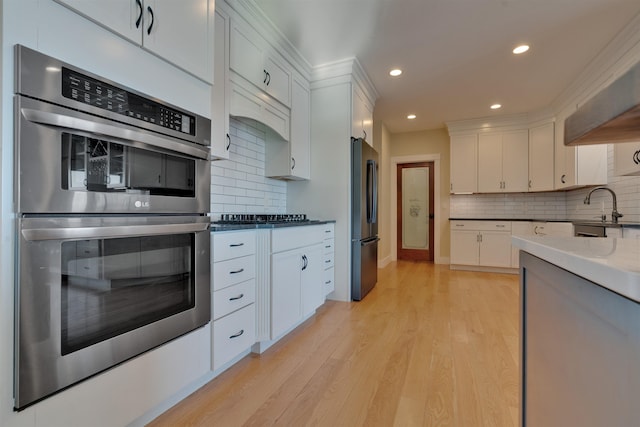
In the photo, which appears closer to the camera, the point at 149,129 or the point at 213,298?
the point at 149,129

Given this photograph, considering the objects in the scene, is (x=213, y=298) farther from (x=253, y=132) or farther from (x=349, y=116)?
(x=349, y=116)

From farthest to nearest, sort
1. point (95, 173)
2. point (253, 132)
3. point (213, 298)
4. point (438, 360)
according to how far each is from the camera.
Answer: point (253, 132)
point (438, 360)
point (213, 298)
point (95, 173)

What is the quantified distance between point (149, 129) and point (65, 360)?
35.5 inches

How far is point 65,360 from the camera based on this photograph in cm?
99

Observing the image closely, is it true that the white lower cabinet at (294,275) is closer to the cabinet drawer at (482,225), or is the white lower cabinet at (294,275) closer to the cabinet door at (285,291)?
the cabinet door at (285,291)

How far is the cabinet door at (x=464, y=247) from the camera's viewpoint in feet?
16.1

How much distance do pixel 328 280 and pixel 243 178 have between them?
1357 mm

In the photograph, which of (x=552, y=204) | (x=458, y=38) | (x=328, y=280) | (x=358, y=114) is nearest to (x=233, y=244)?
(x=328, y=280)

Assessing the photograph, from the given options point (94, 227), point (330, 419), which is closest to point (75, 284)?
point (94, 227)

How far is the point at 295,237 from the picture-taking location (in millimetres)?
2328

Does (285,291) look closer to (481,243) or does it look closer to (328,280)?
(328,280)

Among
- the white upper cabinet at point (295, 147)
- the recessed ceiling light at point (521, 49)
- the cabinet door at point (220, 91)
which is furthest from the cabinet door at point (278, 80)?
the recessed ceiling light at point (521, 49)

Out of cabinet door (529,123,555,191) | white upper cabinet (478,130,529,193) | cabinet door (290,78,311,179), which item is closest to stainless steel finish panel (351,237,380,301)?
cabinet door (290,78,311,179)

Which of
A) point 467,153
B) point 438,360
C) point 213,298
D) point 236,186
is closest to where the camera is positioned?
point 213,298
